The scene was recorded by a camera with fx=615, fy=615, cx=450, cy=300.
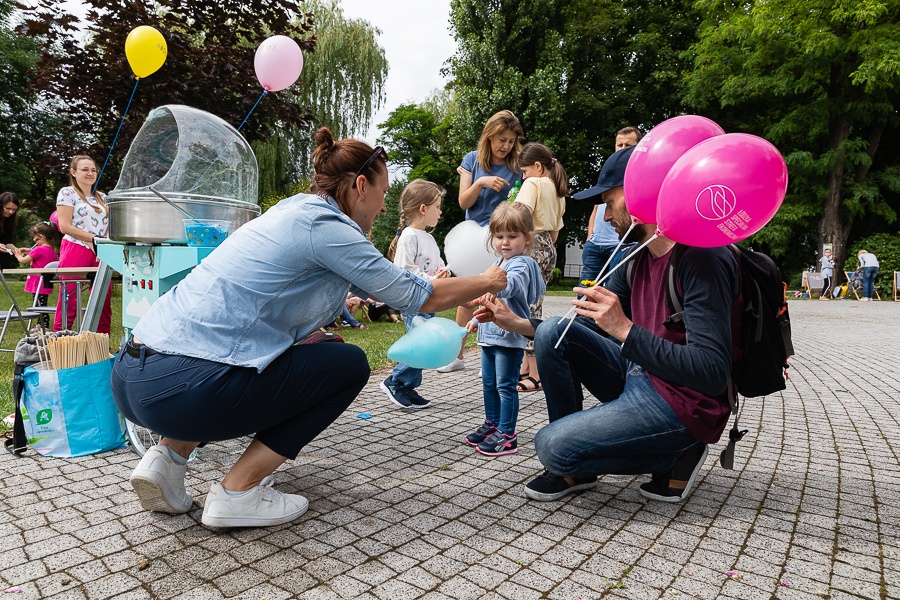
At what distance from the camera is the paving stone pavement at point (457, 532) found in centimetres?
211

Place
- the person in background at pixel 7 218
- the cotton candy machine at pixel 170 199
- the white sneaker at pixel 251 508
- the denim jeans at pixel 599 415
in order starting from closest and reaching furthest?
the white sneaker at pixel 251 508, the denim jeans at pixel 599 415, the cotton candy machine at pixel 170 199, the person in background at pixel 7 218

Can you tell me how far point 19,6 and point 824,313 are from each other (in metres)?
17.1

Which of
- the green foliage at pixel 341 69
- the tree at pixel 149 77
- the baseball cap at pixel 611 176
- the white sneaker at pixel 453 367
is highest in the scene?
the green foliage at pixel 341 69

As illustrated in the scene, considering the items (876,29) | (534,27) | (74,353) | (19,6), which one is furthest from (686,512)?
(876,29)

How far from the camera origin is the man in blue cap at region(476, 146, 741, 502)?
2383 mm

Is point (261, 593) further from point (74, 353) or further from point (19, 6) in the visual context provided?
point (19, 6)

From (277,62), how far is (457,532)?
14.8 ft

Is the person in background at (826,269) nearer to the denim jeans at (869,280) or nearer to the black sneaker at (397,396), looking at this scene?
the denim jeans at (869,280)

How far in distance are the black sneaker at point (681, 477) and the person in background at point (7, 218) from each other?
7.92 m

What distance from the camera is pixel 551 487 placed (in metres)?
2.89

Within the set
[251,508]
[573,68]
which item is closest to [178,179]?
[251,508]

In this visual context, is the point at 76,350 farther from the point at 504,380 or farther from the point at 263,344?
the point at 504,380

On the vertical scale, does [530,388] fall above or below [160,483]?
below

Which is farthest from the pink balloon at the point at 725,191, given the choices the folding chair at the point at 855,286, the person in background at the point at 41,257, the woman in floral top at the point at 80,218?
the folding chair at the point at 855,286
